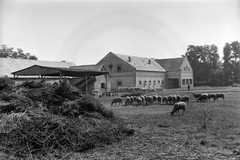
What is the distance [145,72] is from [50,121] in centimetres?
4054

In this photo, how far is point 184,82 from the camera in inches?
2210

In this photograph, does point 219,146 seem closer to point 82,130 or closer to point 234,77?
point 82,130

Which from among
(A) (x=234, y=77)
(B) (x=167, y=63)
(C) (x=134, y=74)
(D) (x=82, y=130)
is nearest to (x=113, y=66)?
(C) (x=134, y=74)

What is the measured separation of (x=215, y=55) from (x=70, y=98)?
213ft

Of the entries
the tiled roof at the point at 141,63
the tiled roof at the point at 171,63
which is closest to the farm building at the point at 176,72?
the tiled roof at the point at 171,63

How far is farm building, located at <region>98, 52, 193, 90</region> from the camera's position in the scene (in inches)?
1735

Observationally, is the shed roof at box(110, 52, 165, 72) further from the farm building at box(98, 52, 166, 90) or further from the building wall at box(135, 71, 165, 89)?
the building wall at box(135, 71, 165, 89)

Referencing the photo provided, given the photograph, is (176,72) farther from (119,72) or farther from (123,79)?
(119,72)

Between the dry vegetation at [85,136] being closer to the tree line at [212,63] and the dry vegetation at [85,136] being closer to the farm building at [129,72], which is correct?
the farm building at [129,72]

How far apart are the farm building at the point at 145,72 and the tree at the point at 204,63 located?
22.1 feet

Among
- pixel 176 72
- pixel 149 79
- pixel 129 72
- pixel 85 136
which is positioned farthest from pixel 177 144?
pixel 176 72

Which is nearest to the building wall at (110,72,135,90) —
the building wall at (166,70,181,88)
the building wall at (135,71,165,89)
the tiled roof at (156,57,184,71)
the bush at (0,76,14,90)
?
the building wall at (135,71,165,89)

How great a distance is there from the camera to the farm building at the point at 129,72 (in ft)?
143

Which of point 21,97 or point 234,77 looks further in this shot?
point 234,77
